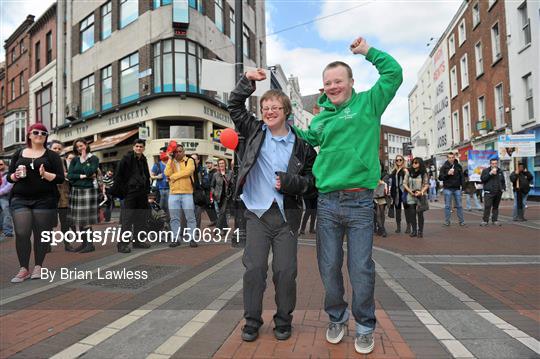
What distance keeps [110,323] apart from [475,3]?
28.7 meters

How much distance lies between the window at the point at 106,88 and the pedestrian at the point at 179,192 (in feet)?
59.6

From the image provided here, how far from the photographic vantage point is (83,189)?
704 cm

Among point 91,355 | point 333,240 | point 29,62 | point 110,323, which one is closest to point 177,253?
point 110,323

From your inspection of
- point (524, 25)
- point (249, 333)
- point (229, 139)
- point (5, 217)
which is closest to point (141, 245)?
point (5, 217)

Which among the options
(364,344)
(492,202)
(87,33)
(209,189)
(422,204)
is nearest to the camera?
(364,344)

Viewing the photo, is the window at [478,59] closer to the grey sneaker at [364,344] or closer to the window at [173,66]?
the window at [173,66]

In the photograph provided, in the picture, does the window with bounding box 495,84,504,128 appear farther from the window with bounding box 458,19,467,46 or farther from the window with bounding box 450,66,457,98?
the window with bounding box 450,66,457,98

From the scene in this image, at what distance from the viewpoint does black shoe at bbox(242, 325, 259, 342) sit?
9.73 feet

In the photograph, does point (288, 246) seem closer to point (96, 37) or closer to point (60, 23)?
point (96, 37)

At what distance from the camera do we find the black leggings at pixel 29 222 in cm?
496

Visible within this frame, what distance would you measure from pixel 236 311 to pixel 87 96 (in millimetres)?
25781

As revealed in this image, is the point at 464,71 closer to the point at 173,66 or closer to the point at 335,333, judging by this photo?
the point at 173,66

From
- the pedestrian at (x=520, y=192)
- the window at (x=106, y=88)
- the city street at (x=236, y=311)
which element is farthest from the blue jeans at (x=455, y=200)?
the window at (x=106, y=88)

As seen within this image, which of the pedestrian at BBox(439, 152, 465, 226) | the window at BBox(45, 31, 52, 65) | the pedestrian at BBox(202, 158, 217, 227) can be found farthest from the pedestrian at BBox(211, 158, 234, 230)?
the window at BBox(45, 31, 52, 65)
